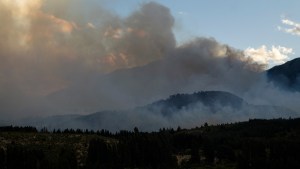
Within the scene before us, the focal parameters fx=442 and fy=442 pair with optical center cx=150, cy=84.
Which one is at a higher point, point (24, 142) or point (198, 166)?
point (24, 142)

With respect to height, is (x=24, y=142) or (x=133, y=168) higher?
(x=24, y=142)

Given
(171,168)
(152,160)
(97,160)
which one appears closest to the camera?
(97,160)

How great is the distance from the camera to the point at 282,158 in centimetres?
17150

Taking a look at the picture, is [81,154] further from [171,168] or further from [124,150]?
[171,168]

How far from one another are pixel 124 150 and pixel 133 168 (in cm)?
947

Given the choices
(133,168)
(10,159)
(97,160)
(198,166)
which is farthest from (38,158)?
(198,166)

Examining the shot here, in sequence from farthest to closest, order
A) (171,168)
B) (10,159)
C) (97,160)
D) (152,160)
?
(152,160) → (171,168) → (97,160) → (10,159)

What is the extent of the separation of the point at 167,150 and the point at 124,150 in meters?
20.3

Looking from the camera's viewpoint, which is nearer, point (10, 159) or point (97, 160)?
point (10, 159)

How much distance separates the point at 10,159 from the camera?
150m

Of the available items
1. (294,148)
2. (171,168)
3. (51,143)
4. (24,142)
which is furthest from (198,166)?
(24,142)

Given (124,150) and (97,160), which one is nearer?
(97,160)

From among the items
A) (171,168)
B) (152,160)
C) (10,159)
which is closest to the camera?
(10,159)

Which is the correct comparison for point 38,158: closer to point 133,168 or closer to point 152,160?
point 133,168
